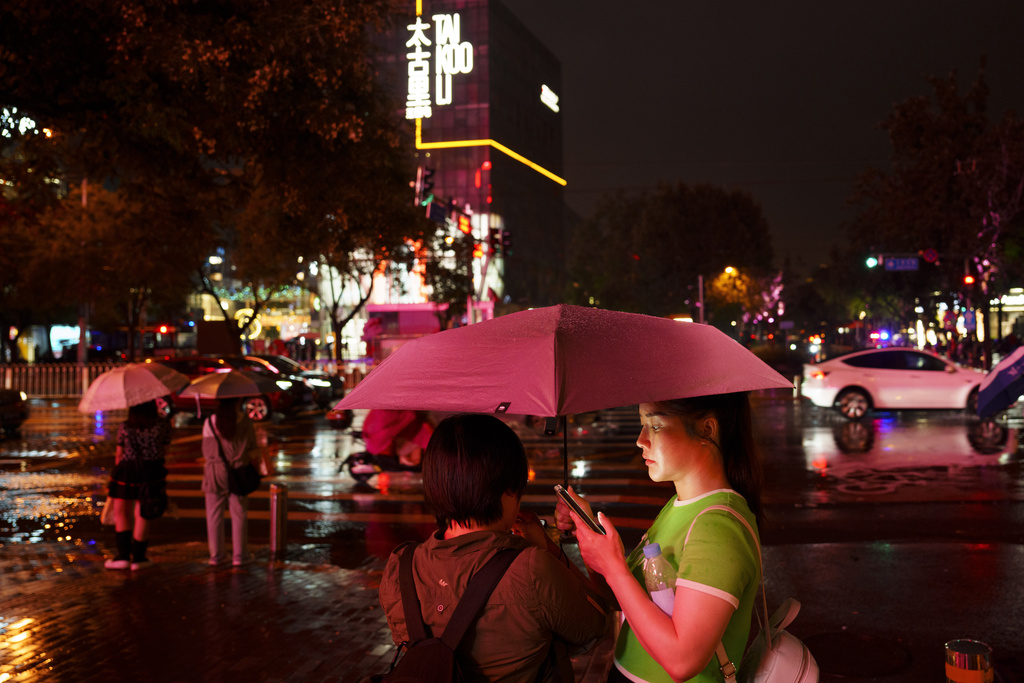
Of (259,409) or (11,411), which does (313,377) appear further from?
(11,411)

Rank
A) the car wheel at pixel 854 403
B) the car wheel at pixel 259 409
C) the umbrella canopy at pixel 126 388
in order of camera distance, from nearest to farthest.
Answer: the umbrella canopy at pixel 126 388 < the car wheel at pixel 854 403 < the car wheel at pixel 259 409

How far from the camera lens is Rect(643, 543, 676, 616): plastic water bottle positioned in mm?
2299

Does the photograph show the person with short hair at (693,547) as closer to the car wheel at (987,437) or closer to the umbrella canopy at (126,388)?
the umbrella canopy at (126,388)

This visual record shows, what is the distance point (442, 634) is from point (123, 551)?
654 cm

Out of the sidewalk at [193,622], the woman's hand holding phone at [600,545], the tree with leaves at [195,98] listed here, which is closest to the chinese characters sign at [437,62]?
the tree with leaves at [195,98]

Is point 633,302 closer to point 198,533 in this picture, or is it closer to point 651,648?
point 198,533

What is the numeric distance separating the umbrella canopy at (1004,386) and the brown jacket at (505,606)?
316 cm

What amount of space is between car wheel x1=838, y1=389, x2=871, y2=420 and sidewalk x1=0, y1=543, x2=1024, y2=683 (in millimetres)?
12203

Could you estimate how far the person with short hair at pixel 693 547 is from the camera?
86.8 inches

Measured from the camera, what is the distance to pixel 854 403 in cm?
1986

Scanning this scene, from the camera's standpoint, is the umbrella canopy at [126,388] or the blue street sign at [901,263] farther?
the blue street sign at [901,263]

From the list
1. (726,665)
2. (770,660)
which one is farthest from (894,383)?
(726,665)

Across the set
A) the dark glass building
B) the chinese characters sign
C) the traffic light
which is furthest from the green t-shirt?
the chinese characters sign

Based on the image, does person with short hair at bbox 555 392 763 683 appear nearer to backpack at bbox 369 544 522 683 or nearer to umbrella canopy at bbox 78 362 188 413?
backpack at bbox 369 544 522 683
